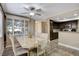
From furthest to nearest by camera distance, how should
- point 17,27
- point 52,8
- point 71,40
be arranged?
point 71,40 → point 52,8 → point 17,27

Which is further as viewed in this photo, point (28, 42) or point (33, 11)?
point (28, 42)

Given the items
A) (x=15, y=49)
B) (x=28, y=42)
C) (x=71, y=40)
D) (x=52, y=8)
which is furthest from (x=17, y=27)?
(x=71, y=40)

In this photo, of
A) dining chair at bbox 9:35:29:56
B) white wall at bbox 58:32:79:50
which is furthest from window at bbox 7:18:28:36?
white wall at bbox 58:32:79:50

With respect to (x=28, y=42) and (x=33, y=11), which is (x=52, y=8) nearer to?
(x=33, y=11)

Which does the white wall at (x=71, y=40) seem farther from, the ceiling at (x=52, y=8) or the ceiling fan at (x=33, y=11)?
the ceiling fan at (x=33, y=11)

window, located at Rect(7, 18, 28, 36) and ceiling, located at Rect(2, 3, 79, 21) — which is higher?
ceiling, located at Rect(2, 3, 79, 21)

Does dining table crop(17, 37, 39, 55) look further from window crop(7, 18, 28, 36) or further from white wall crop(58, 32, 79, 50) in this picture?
white wall crop(58, 32, 79, 50)

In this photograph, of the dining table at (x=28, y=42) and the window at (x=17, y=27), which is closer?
the window at (x=17, y=27)

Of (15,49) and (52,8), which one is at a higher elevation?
(52,8)

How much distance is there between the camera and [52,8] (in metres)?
2.02

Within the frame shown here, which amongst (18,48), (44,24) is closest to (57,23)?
(44,24)

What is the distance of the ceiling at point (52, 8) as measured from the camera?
1.77 m

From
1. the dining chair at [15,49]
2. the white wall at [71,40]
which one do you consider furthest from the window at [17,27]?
the white wall at [71,40]

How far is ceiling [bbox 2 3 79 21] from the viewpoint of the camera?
69.9 inches
